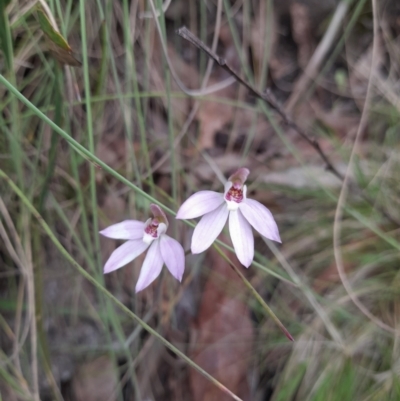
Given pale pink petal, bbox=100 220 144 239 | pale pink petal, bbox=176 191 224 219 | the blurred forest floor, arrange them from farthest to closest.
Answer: the blurred forest floor < pale pink petal, bbox=100 220 144 239 < pale pink petal, bbox=176 191 224 219

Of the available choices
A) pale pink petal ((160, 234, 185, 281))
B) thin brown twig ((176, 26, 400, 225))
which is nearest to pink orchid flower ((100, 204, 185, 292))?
pale pink petal ((160, 234, 185, 281))

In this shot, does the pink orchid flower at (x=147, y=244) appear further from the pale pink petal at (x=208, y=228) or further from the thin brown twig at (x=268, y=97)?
the thin brown twig at (x=268, y=97)

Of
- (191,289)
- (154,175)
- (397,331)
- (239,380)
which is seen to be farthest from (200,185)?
(397,331)

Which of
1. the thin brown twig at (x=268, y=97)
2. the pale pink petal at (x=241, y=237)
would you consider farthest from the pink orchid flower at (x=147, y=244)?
the thin brown twig at (x=268, y=97)

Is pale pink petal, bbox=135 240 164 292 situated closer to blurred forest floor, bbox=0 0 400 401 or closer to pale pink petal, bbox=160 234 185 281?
pale pink petal, bbox=160 234 185 281

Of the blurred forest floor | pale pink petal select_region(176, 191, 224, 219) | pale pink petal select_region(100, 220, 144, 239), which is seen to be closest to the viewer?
pale pink petal select_region(176, 191, 224, 219)

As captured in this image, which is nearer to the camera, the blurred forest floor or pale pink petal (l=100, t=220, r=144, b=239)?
pale pink petal (l=100, t=220, r=144, b=239)
